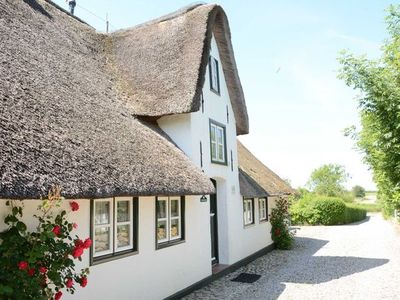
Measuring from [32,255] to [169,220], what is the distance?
4624mm

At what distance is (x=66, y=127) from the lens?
6211 millimetres

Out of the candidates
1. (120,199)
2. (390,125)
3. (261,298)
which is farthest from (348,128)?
(120,199)

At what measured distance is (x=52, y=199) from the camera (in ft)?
15.0

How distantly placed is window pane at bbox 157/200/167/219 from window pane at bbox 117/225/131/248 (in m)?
1.19

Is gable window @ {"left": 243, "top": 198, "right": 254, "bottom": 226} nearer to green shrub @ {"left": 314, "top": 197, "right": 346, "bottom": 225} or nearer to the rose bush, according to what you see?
the rose bush

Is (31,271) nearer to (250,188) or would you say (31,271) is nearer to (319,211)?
(250,188)

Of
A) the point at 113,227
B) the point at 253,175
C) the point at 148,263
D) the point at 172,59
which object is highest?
the point at 172,59

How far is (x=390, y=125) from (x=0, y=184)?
10100 mm

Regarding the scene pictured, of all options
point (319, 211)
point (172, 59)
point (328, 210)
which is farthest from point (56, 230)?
point (328, 210)

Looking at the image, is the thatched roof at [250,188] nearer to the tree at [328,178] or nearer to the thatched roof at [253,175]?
the thatched roof at [253,175]

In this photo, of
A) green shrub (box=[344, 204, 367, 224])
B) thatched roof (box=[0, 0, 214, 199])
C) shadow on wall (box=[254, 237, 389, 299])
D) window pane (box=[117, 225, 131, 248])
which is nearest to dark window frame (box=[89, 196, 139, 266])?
window pane (box=[117, 225, 131, 248])

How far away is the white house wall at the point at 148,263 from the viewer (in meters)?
6.23

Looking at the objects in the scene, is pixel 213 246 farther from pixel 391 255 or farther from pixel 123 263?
pixel 391 255

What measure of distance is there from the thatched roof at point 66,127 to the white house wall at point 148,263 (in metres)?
0.77
